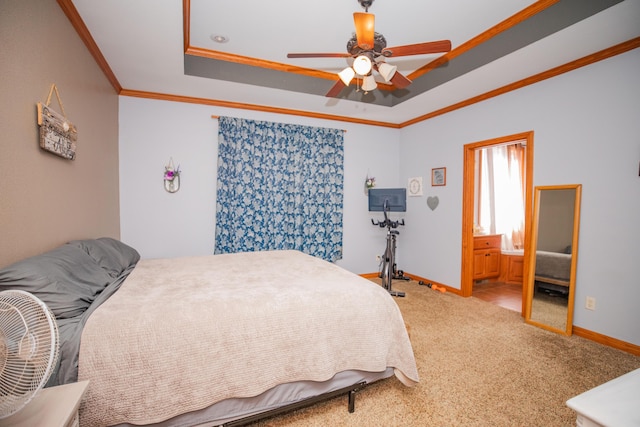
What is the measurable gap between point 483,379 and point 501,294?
250 cm

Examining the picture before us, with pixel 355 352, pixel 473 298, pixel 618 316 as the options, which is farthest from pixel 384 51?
pixel 473 298

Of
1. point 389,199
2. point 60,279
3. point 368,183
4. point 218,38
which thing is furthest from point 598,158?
point 60,279

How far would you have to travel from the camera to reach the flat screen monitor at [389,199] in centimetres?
438

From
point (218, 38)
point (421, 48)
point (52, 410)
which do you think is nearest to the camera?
point (52, 410)

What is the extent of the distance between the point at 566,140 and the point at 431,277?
251cm

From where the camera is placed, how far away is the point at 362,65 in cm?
207

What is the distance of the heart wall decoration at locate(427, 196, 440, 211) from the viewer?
4477 millimetres

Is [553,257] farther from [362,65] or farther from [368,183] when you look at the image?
[362,65]

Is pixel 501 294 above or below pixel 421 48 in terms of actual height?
below

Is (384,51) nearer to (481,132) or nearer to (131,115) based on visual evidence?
(481,132)

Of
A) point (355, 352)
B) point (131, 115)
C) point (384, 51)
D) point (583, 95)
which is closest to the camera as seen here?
point (355, 352)

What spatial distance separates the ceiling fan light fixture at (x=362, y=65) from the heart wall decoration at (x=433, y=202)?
9.54ft

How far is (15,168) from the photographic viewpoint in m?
1.54

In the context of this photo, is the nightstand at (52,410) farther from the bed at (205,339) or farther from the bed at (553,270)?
the bed at (553,270)
